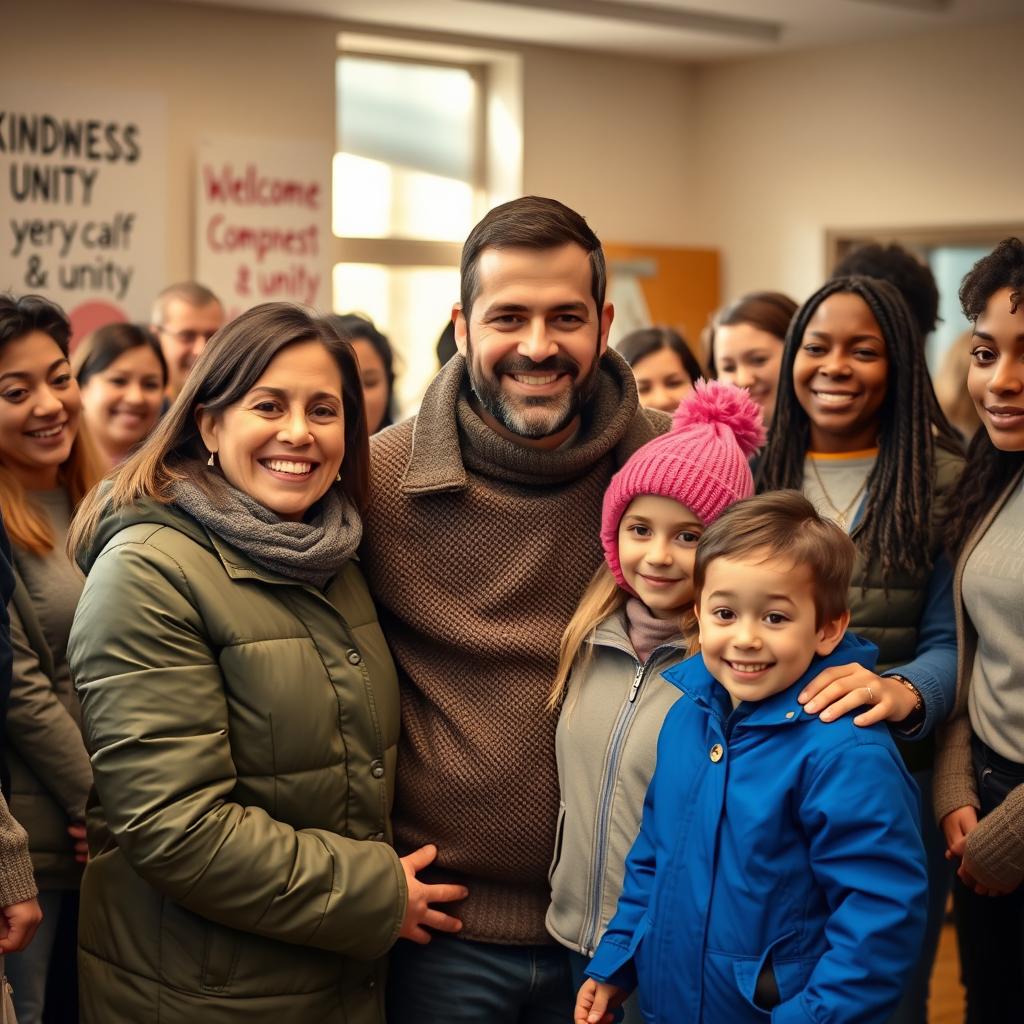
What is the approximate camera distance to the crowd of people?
167cm

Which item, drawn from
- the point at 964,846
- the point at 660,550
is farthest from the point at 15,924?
the point at 964,846

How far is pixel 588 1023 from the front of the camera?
1.81 meters

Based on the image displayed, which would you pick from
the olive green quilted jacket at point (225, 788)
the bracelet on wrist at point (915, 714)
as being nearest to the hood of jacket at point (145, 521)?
the olive green quilted jacket at point (225, 788)

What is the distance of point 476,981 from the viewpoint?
1968mm

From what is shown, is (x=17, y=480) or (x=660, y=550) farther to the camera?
(x=17, y=480)

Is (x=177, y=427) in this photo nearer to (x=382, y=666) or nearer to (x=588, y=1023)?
(x=382, y=666)

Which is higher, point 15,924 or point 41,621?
point 41,621

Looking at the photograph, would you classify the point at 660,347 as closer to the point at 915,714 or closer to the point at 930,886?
the point at 930,886

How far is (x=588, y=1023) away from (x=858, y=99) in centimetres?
526

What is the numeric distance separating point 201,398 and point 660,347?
200 cm

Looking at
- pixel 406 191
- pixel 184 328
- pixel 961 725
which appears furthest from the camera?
pixel 406 191

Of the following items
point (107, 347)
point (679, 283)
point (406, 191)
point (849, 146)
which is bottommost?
point (107, 347)

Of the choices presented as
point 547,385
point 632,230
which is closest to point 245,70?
point 632,230

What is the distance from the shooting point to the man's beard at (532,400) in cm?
196
